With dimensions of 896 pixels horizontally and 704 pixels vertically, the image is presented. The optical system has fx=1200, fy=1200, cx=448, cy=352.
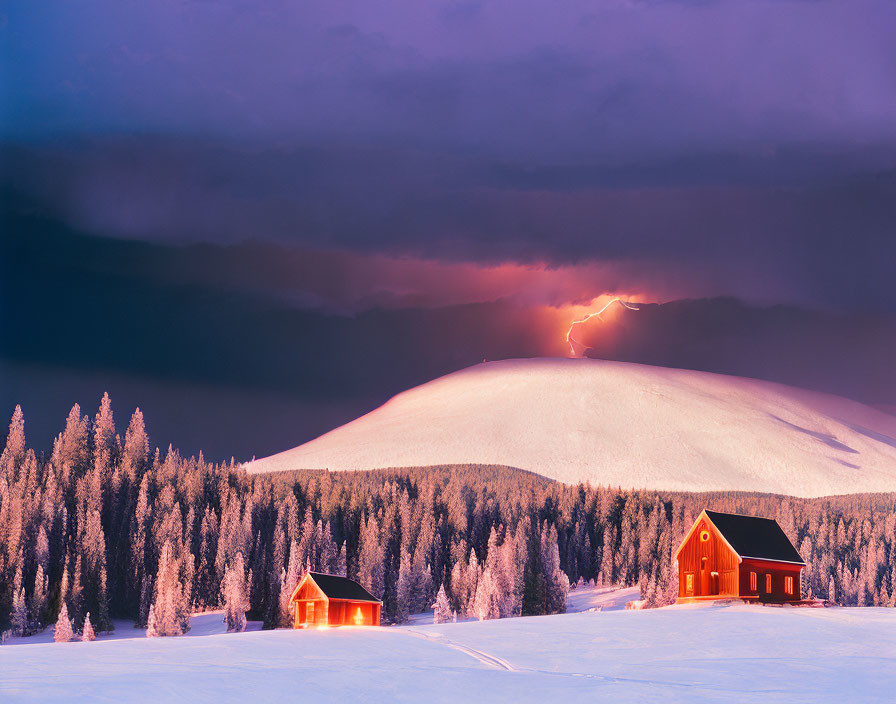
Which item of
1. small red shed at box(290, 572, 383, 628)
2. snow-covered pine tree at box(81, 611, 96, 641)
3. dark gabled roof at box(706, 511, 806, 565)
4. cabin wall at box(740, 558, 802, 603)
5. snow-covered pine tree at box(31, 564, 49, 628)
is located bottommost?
snow-covered pine tree at box(81, 611, 96, 641)

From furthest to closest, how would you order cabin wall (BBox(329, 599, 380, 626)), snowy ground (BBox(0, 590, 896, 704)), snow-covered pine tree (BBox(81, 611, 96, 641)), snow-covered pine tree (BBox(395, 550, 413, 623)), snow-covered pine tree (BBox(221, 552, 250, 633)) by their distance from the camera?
snow-covered pine tree (BBox(395, 550, 413, 623)) → snow-covered pine tree (BBox(221, 552, 250, 633)) → snow-covered pine tree (BBox(81, 611, 96, 641)) → cabin wall (BBox(329, 599, 380, 626)) → snowy ground (BBox(0, 590, 896, 704))

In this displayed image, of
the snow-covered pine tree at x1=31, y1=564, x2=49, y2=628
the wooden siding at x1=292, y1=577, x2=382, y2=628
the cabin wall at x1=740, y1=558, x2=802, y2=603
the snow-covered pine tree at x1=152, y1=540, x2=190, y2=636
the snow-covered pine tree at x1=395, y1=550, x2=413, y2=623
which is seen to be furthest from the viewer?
the snow-covered pine tree at x1=395, y1=550, x2=413, y2=623

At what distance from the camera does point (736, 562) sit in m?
92.4

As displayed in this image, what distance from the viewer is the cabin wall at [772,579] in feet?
305

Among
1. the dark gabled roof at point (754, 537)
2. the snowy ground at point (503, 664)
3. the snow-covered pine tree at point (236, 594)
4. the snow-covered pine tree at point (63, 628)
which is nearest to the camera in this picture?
the snowy ground at point (503, 664)

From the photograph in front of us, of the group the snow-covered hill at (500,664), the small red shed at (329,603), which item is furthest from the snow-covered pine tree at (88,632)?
the snow-covered hill at (500,664)

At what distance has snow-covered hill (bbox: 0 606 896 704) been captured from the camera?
41438 millimetres

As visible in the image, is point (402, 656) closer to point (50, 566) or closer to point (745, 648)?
point (745, 648)

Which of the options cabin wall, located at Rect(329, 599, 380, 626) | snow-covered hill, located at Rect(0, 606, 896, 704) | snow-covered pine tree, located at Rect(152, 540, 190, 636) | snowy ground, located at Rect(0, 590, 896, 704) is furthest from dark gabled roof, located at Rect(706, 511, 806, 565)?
snow-covered pine tree, located at Rect(152, 540, 190, 636)

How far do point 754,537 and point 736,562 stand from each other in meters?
4.85

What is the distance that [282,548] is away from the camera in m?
166

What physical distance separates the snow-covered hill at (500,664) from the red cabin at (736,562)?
16832 mm

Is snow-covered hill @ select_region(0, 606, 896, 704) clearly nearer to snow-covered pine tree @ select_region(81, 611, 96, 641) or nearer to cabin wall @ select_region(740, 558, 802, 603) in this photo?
cabin wall @ select_region(740, 558, 802, 603)

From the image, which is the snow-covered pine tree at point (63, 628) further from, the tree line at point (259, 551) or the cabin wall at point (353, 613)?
the cabin wall at point (353, 613)
